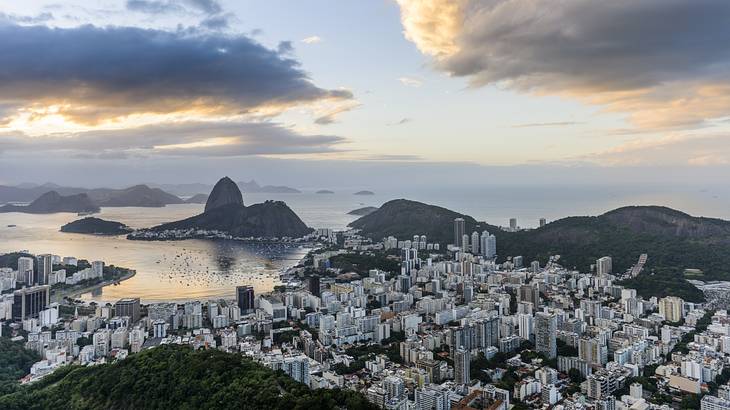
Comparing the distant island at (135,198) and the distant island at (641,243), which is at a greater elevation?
the distant island at (135,198)

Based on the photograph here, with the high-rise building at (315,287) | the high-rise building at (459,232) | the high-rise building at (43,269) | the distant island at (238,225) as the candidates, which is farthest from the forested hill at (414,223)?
the high-rise building at (43,269)

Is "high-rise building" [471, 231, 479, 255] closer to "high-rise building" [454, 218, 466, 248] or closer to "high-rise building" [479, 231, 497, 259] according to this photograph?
"high-rise building" [479, 231, 497, 259]

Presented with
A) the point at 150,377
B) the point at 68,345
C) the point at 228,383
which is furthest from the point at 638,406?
the point at 68,345

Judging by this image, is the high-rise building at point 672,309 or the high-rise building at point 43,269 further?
the high-rise building at point 43,269

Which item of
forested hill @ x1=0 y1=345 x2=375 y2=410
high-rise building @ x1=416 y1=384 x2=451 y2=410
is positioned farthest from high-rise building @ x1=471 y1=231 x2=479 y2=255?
forested hill @ x1=0 y1=345 x2=375 y2=410

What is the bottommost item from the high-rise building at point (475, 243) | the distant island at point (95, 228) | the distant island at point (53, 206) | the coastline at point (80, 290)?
the coastline at point (80, 290)

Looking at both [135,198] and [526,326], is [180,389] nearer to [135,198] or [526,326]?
[526,326]

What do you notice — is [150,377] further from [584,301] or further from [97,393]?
[584,301]

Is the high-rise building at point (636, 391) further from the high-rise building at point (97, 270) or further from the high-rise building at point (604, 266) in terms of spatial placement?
the high-rise building at point (97, 270)
